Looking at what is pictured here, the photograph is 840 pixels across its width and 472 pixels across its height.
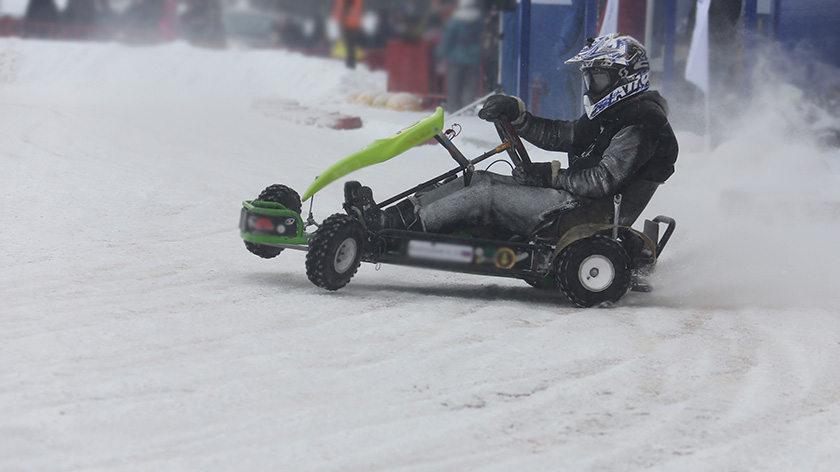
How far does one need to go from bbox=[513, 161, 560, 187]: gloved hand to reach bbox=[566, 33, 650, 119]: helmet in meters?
0.40

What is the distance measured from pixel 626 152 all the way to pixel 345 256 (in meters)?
1.48

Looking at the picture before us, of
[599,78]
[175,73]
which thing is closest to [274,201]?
[599,78]

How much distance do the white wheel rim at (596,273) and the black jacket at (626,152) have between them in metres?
0.35

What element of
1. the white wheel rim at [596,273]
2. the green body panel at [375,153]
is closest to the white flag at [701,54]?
the white wheel rim at [596,273]

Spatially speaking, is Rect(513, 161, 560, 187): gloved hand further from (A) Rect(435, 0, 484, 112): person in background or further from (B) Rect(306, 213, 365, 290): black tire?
(A) Rect(435, 0, 484, 112): person in background

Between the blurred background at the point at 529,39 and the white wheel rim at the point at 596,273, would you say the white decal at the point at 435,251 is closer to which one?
the white wheel rim at the point at 596,273

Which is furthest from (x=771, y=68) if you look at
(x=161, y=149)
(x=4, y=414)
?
(x=4, y=414)

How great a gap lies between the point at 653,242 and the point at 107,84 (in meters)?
18.0

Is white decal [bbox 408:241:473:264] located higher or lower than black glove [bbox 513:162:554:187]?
lower

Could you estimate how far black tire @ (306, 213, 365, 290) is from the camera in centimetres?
459

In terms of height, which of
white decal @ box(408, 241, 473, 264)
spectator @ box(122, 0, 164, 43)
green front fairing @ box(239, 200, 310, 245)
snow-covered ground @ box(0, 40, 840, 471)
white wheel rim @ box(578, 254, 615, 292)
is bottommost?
snow-covered ground @ box(0, 40, 840, 471)

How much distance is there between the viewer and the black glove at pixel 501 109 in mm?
5004

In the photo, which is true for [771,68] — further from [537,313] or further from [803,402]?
[803,402]

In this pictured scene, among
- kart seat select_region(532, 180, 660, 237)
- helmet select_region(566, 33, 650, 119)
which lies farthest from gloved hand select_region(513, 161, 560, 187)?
helmet select_region(566, 33, 650, 119)
